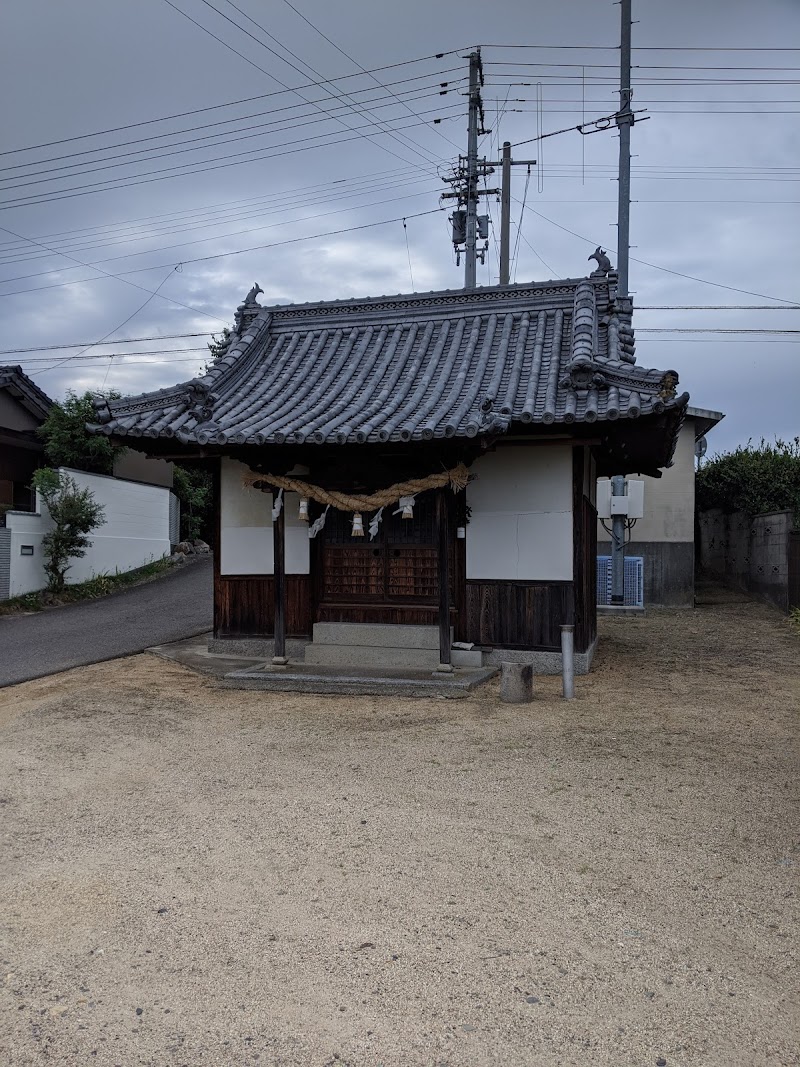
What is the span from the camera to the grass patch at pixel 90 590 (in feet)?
52.4

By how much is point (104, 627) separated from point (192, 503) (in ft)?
38.0

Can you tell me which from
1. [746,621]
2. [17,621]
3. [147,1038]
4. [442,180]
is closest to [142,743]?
[147,1038]

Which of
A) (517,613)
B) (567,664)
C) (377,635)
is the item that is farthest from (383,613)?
(567,664)

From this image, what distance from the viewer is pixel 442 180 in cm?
2191

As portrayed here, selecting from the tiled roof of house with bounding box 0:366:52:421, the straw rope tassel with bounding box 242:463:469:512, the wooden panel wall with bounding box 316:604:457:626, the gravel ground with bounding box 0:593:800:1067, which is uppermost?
the tiled roof of house with bounding box 0:366:52:421

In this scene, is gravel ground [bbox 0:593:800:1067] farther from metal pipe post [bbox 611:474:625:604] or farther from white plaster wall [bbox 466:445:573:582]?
metal pipe post [bbox 611:474:625:604]

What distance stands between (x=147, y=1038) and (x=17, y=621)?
13593 mm

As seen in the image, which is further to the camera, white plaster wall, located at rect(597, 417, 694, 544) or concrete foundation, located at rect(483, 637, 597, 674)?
white plaster wall, located at rect(597, 417, 694, 544)

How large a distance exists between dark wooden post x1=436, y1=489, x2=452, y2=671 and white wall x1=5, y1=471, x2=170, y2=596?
11057 mm

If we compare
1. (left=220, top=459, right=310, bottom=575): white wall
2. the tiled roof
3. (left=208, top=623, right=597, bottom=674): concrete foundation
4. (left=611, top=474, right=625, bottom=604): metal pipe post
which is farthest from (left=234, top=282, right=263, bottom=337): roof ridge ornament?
(left=611, top=474, right=625, bottom=604): metal pipe post

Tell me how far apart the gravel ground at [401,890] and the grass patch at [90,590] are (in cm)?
933

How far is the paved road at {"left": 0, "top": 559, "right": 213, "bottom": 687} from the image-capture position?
10758mm

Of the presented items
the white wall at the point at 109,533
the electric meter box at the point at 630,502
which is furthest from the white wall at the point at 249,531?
the electric meter box at the point at 630,502

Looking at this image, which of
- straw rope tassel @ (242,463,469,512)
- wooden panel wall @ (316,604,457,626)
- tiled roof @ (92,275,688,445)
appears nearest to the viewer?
tiled roof @ (92,275,688,445)
